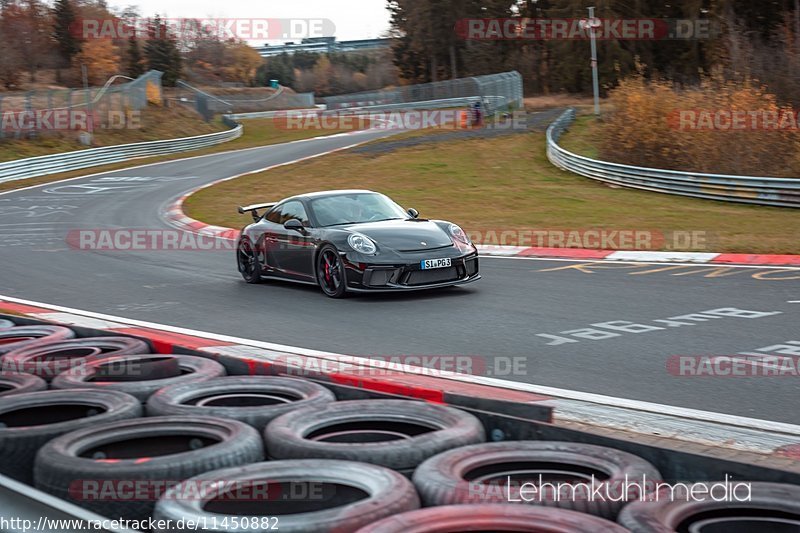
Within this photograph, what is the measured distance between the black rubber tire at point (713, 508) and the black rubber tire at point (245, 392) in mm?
1969

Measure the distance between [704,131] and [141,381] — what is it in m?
24.6

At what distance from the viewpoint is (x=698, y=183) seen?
24578mm

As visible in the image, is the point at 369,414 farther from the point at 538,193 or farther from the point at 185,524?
the point at 538,193

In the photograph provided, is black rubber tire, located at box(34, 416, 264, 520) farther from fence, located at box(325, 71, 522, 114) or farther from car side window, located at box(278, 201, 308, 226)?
fence, located at box(325, 71, 522, 114)

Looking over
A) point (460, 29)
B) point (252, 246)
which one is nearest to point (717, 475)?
point (252, 246)

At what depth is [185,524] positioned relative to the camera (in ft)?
10.2

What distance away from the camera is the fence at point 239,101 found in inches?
2566

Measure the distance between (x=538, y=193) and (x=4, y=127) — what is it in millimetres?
27082

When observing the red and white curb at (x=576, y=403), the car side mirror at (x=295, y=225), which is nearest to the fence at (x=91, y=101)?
the car side mirror at (x=295, y=225)

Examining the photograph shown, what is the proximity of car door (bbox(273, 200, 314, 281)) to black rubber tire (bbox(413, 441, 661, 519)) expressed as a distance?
323 inches

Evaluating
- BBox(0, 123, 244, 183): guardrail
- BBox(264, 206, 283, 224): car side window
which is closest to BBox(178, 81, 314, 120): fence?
BBox(0, 123, 244, 183): guardrail

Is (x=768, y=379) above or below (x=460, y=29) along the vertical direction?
below

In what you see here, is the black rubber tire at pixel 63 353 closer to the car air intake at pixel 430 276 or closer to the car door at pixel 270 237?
the car air intake at pixel 430 276

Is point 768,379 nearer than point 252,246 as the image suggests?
Yes
